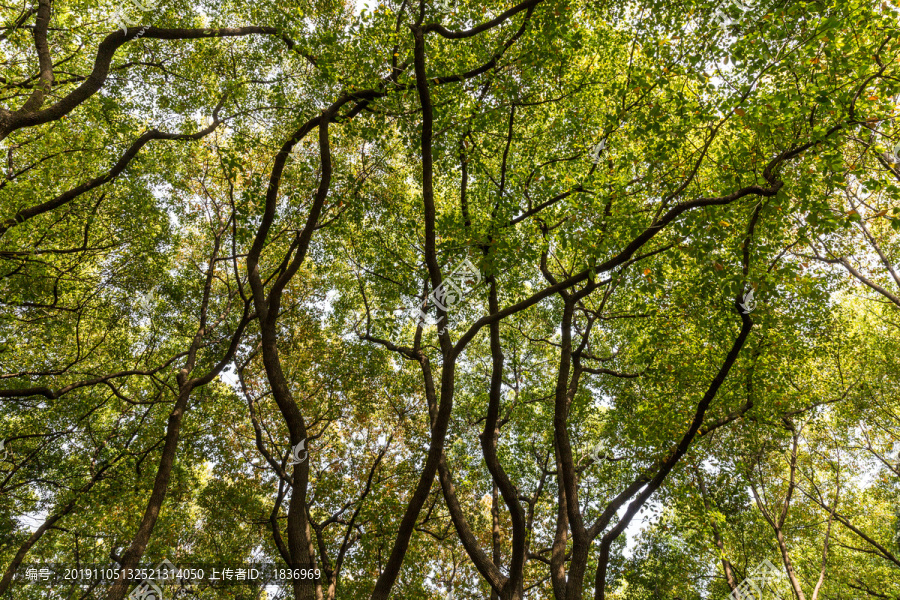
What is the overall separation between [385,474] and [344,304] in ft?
16.7

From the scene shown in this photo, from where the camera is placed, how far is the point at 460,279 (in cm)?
812

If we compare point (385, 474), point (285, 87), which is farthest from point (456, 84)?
point (385, 474)

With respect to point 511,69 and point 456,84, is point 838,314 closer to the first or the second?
point 511,69

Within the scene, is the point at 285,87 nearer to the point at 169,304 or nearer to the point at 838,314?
the point at 169,304

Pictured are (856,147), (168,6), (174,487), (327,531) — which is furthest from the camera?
(327,531)

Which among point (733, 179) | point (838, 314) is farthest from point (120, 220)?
point (838, 314)

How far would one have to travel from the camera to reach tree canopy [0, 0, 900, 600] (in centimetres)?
677

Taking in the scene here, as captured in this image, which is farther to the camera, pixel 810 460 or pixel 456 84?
pixel 810 460

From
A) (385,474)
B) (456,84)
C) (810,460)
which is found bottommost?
(385,474)

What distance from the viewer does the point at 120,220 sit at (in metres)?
10.9

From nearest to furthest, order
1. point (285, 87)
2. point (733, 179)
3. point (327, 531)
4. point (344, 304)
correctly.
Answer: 1. point (733, 179)
2. point (285, 87)
3. point (344, 304)
4. point (327, 531)

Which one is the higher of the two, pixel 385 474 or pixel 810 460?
pixel 810 460

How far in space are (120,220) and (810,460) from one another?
18.7m

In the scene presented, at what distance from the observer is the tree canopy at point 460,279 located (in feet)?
22.2
